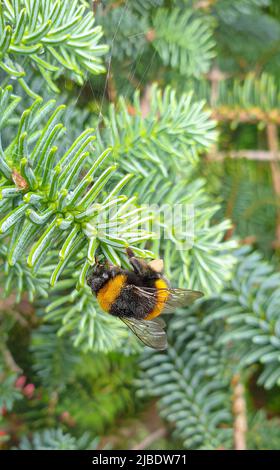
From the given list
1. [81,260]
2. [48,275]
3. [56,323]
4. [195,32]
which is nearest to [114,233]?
[81,260]

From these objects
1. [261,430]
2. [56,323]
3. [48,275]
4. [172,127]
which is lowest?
[261,430]

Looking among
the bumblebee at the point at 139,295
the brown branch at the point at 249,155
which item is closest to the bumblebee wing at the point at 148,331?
the bumblebee at the point at 139,295

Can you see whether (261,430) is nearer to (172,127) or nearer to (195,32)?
(172,127)

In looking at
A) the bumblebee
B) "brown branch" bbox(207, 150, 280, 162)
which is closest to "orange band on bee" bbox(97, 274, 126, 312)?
the bumblebee

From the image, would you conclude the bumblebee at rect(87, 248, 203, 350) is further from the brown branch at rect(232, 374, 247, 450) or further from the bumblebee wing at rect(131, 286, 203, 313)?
the brown branch at rect(232, 374, 247, 450)

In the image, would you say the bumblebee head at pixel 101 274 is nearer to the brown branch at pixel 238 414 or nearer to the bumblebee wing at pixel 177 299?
the bumblebee wing at pixel 177 299

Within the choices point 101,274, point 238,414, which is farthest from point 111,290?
point 238,414

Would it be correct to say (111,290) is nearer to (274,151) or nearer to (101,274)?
(101,274)
